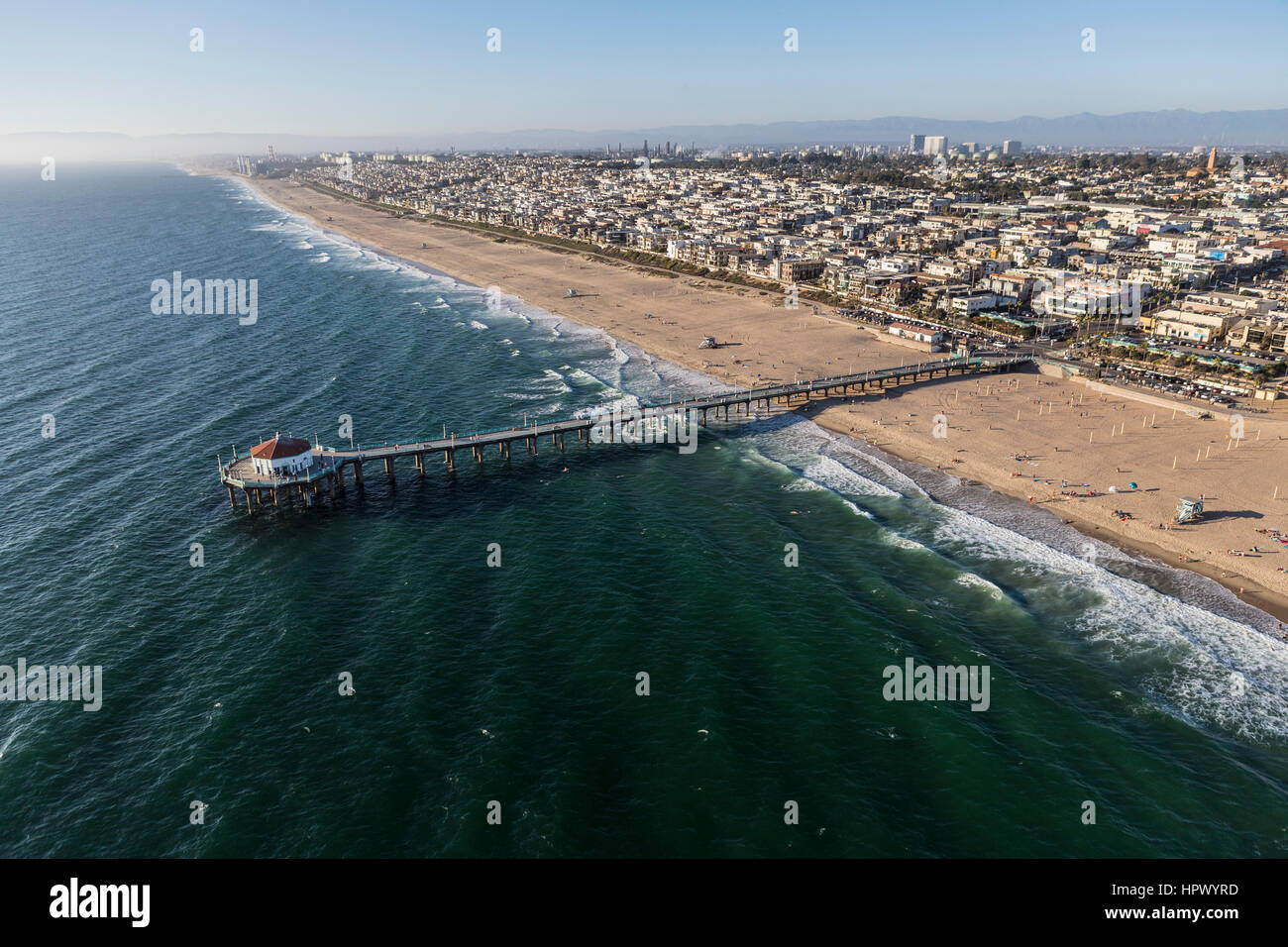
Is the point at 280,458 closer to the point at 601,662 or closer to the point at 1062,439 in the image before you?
the point at 601,662

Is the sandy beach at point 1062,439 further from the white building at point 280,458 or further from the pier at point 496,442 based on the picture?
the white building at point 280,458

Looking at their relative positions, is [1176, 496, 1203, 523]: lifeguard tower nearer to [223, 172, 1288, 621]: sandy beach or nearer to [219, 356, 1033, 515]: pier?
[223, 172, 1288, 621]: sandy beach

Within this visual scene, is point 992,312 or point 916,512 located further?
point 992,312

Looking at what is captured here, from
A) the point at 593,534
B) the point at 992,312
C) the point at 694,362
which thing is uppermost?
the point at 992,312

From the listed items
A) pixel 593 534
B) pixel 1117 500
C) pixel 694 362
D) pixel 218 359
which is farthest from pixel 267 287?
pixel 1117 500

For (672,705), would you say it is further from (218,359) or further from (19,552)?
(218,359)

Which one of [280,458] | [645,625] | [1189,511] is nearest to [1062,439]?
[1189,511]
